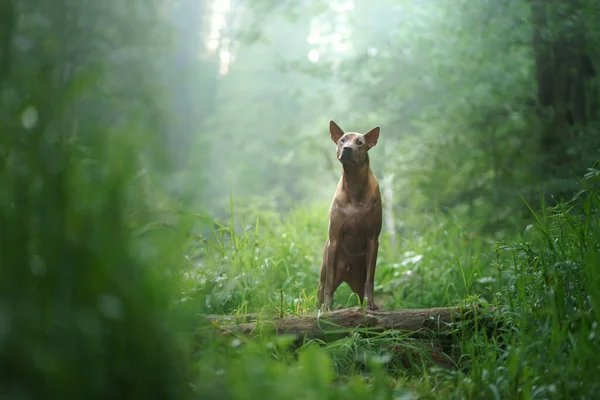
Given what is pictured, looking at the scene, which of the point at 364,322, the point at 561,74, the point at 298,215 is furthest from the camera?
the point at 298,215

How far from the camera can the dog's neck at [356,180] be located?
4.10 m

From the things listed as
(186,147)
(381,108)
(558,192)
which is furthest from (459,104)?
(186,147)

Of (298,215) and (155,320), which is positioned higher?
(298,215)

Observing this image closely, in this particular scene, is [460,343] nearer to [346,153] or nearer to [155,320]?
[346,153]

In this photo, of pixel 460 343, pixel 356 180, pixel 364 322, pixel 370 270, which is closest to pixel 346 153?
pixel 356 180

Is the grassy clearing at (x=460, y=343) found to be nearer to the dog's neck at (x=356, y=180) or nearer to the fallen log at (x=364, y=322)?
the fallen log at (x=364, y=322)

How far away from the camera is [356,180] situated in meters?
4.11

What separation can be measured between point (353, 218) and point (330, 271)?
0.44 metres

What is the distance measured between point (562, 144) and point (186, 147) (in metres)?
9.00

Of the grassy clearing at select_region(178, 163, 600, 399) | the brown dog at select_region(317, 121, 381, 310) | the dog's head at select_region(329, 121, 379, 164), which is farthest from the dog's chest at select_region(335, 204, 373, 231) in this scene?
the grassy clearing at select_region(178, 163, 600, 399)

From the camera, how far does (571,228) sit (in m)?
3.12

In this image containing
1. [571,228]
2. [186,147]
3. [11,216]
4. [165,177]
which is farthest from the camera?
[186,147]

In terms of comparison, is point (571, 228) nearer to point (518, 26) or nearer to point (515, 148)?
point (515, 148)

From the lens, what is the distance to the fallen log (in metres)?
3.18
